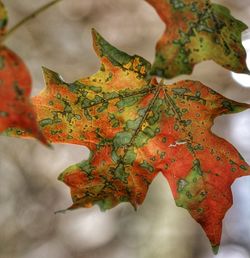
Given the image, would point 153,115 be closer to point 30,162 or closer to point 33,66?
point 33,66

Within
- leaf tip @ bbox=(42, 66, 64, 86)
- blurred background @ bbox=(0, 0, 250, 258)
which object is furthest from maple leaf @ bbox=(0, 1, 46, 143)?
blurred background @ bbox=(0, 0, 250, 258)

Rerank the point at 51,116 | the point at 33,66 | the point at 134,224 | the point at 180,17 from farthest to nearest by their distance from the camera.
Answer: the point at 134,224
the point at 33,66
the point at 51,116
the point at 180,17

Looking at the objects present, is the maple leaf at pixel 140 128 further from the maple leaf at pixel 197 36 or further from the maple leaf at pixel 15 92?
the maple leaf at pixel 15 92

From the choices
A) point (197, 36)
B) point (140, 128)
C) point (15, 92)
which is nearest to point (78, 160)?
point (140, 128)

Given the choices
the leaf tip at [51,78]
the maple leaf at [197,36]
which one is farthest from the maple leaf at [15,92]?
the leaf tip at [51,78]

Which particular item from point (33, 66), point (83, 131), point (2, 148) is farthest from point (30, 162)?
point (83, 131)

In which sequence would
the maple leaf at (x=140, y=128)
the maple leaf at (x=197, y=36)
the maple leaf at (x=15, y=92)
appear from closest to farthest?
the maple leaf at (x=15, y=92) → the maple leaf at (x=197, y=36) → the maple leaf at (x=140, y=128)

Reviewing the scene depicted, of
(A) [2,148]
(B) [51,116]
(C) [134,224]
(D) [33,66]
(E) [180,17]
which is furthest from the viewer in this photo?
(C) [134,224]
